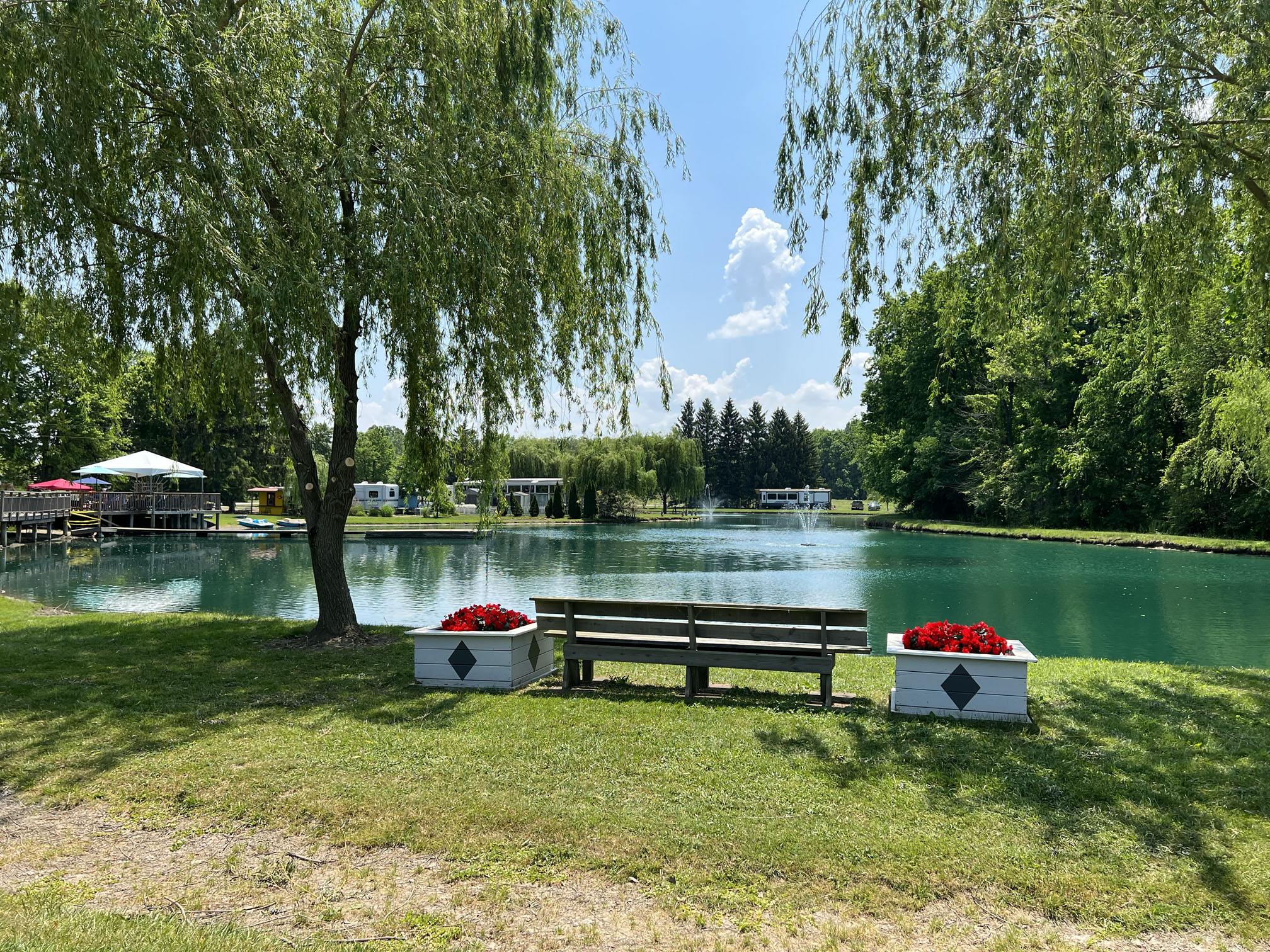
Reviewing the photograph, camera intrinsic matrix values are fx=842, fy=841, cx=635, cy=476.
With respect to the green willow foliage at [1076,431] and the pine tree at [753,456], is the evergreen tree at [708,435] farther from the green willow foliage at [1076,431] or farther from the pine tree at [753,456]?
the green willow foliage at [1076,431]

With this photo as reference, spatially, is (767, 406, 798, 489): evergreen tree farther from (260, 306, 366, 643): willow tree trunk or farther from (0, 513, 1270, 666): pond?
(260, 306, 366, 643): willow tree trunk

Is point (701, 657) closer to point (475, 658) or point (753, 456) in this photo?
point (475, 658)

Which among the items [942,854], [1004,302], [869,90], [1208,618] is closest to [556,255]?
[869,90]

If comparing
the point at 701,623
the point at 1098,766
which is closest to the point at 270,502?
the point at 701,623

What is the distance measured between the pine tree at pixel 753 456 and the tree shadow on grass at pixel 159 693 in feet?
265

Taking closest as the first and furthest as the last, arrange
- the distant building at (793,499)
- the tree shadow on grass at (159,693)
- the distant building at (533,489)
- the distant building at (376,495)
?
the tree shadow on grass at (159,693), the distant building at (533,489), the distant building at (376,495), the distant building at (793,499)

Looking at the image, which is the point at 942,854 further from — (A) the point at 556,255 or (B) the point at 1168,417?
(B) the point at 1168,417

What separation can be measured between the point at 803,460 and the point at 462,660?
281ft

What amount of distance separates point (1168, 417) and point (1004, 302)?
35.3 m

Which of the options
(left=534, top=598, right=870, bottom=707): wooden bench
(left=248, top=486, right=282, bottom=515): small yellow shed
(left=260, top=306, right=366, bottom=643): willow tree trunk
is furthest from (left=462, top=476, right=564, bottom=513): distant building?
(left=534, top=598, right=870, bottom=707): wooden bench

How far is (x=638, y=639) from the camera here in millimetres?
6414

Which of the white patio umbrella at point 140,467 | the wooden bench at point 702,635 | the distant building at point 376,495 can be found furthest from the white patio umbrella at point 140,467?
the wooden bench at point 702,635

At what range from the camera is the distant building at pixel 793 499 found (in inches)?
3423

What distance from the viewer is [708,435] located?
9050 centimetres
